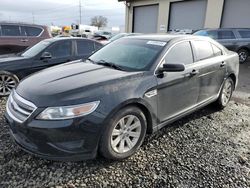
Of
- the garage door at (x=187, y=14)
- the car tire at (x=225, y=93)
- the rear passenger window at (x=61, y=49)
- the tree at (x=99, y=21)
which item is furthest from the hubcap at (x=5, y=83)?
the tree at (x=99, y=21)

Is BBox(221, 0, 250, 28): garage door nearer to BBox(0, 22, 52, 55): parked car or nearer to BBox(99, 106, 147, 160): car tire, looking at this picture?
BBox(0, 22, 52, 55): parked car

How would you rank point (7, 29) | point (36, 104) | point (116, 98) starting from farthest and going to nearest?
point (7, 29), point (116, 98), point (36, 104)

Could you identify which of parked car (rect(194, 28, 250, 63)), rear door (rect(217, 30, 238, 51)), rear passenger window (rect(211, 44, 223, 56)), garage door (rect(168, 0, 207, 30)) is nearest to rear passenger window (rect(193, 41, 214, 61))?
rear passenger window (rect(211, 44, 223, 56))

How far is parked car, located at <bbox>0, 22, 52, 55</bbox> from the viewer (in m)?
8.36

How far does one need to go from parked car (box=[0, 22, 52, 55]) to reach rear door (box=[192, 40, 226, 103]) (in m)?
6.92

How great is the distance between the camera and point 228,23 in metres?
13.6

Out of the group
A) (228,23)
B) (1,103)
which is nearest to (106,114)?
(1,103)

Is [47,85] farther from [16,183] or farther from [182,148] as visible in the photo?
[182,148]

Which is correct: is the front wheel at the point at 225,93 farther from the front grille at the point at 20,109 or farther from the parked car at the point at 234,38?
the parked car at the point at 234,38

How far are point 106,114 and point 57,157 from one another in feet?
2.24

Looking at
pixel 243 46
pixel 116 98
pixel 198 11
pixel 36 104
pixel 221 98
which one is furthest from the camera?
pixel 198 11

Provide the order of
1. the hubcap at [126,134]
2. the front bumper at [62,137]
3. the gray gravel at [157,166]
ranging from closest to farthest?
the front bumper at [62,137], the gray gravel at [157,166], the hubcap at [126,134]

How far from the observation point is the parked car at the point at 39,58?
5078 mm

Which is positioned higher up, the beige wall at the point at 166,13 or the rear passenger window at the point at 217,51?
the beige wall at the point at 166,13
